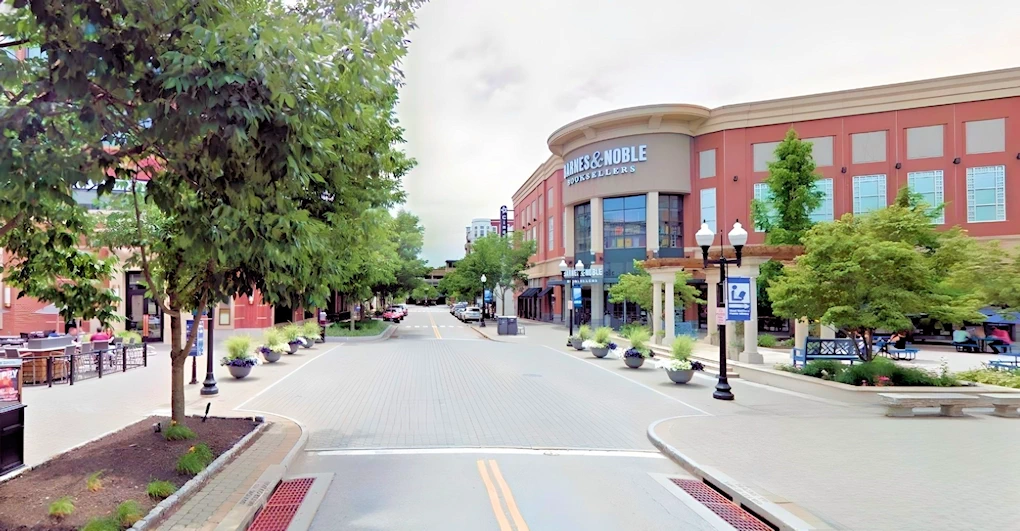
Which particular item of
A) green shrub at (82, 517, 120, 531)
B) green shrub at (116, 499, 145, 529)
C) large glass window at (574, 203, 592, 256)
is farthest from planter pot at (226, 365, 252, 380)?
large glass window at (574, 203, 592, 256)

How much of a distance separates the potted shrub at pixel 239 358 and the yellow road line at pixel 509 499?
35.4ft

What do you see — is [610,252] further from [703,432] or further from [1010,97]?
[703,432]

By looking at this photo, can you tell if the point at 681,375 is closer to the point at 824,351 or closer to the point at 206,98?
the point at 824,351

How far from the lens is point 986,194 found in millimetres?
33625

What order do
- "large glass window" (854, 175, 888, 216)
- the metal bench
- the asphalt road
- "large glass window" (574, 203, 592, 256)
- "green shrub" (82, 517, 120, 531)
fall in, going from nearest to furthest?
"green shrub" (82, 517, 120, 531)
the asphalt road
the metal bench
"large glass window" (854, 175, 888, 216)
"large glass window" (574, 203, 592, 256)

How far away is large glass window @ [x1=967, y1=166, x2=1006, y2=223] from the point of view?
33250 millimetres

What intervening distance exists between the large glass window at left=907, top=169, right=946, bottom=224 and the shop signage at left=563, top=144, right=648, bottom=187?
1700cm

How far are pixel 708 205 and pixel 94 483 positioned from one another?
136 ft

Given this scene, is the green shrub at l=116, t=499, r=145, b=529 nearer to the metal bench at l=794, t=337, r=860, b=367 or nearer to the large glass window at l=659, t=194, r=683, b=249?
the metal bench at l=794, t=337, r=860, b=367

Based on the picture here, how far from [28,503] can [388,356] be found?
58.5 ft

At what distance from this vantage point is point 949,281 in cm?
1535

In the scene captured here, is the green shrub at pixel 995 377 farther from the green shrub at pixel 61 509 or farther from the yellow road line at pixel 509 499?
the green shrub at pixel 61 509

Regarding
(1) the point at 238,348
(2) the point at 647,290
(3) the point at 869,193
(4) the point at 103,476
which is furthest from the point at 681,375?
(3) the point at 869,193

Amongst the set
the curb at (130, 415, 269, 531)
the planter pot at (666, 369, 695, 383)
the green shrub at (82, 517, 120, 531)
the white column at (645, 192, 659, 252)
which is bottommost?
the planter pot at (666, 369, 695, 383)
